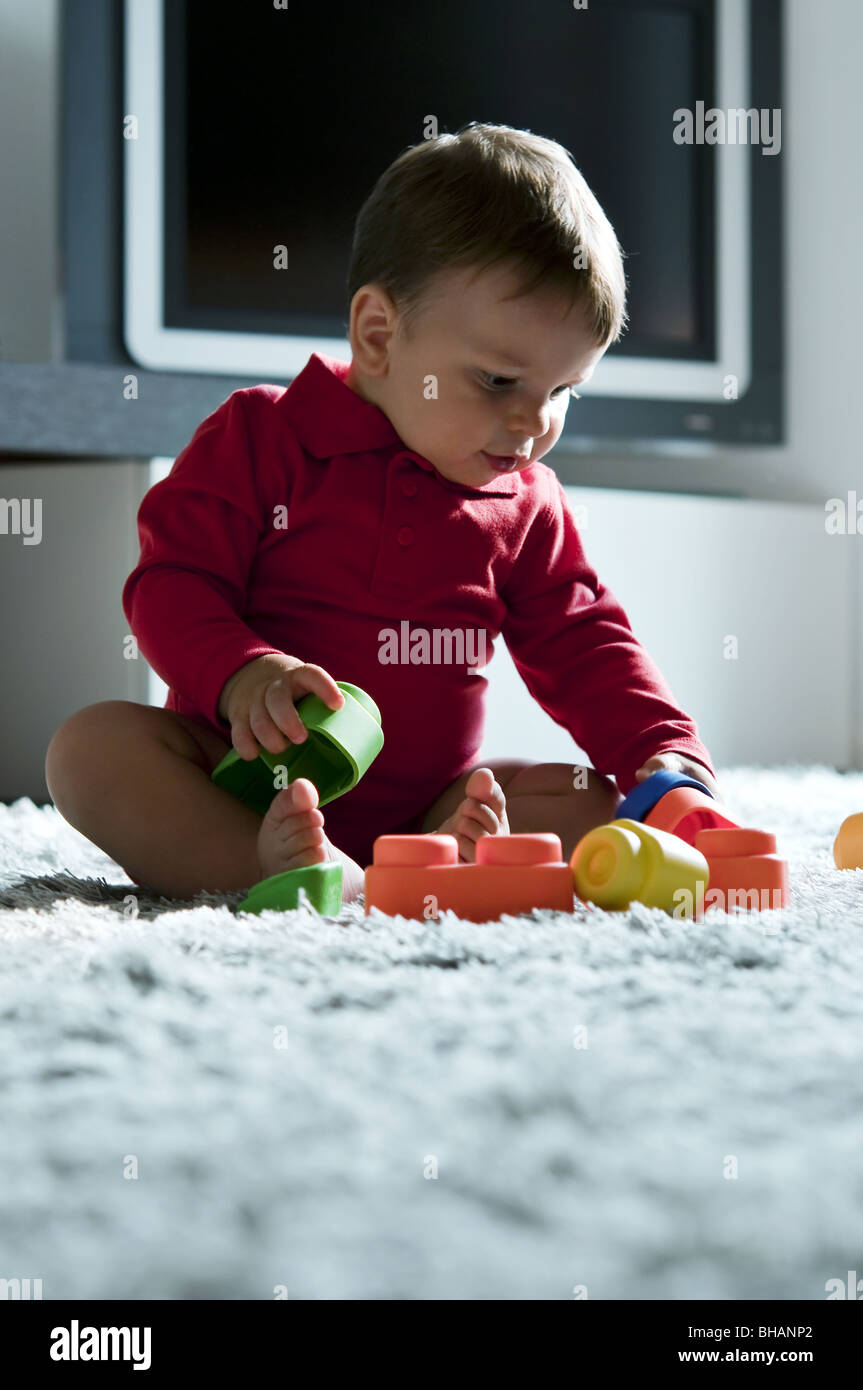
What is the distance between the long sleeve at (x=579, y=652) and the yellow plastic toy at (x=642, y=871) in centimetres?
25

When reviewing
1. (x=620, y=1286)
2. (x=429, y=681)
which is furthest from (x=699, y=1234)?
(x=429, y=681)

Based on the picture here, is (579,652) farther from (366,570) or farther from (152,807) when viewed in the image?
(152,807)

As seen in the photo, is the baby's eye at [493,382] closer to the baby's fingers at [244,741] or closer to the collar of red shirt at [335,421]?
the collar of red shirt at [335,421]

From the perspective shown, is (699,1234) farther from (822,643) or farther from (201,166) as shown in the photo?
(822,643)

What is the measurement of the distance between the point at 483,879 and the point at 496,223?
41cm

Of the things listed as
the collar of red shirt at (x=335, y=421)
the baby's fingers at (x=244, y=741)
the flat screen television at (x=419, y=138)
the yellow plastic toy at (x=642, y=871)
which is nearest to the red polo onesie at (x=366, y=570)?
the collar of red shirt at (x=335, y=421)

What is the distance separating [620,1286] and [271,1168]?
0.32 feet

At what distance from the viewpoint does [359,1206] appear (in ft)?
1.17

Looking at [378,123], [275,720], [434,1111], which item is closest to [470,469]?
[275,720]

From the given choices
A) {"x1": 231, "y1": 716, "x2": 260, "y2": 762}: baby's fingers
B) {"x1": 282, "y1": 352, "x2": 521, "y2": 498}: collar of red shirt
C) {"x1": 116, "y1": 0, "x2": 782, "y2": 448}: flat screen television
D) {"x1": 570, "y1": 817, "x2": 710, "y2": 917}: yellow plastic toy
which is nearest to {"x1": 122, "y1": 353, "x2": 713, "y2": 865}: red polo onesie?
{"x1": 282, "y1": 352, "x2": 521, "y2": 498}: collar of red shirt

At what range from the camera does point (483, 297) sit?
2.81 feet

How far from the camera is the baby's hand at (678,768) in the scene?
2.92 ft

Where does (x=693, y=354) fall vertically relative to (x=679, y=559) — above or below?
above
